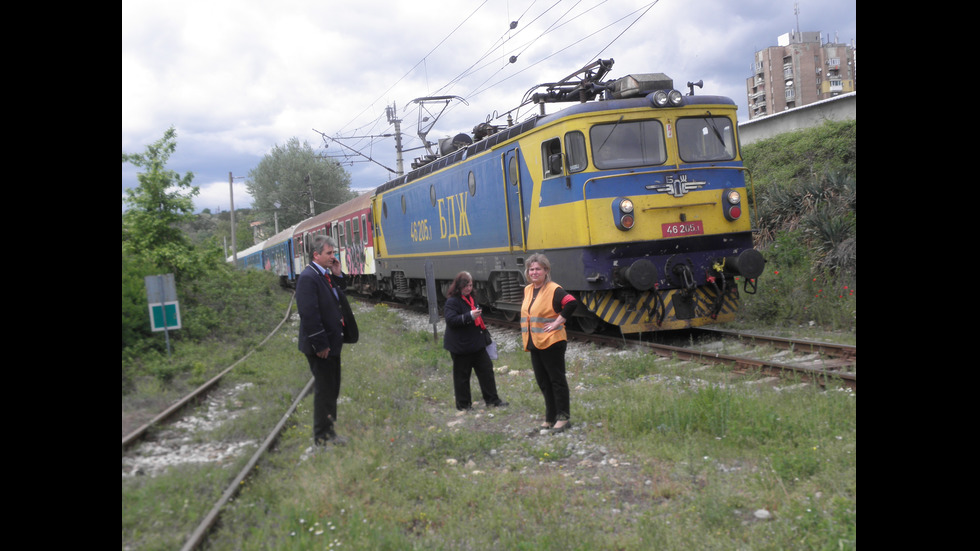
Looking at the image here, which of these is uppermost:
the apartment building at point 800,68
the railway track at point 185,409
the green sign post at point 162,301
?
the apartment building at point 800,68

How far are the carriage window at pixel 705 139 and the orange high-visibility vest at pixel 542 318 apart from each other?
4.48 m

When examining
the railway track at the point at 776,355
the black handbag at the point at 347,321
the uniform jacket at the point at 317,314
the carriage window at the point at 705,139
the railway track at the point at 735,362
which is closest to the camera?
the railway track at the point at 735,362

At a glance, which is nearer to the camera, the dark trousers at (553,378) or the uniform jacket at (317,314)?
the uniform jacket at (317,314)

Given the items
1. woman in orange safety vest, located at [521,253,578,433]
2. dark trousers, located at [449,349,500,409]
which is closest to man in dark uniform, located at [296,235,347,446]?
dark trousers, located at [449,349,500,409]

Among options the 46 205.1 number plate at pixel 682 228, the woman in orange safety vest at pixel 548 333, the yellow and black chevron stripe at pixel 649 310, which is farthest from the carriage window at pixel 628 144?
the woman in orange safety vest at pixel 548 333

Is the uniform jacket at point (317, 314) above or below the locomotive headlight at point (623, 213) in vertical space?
below

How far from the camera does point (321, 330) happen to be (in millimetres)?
6102

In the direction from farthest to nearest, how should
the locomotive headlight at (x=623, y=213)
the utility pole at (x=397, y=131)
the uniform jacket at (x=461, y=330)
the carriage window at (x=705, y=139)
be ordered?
the utility pole at (x=397, y=131), the carriage window at (x=705, y=139), the locomotive headlight at (x=623, y=213), the uniform jacket at (x=461, y=330)

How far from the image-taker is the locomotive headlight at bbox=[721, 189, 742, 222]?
9875mm

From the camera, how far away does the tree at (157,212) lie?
1009cm

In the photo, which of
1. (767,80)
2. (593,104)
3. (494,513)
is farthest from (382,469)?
(767,80)

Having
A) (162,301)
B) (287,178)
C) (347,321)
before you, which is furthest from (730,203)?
(287,178)

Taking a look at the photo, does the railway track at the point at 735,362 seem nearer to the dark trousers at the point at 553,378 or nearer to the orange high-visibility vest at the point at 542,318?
the dark trousers at the point at 553,378
